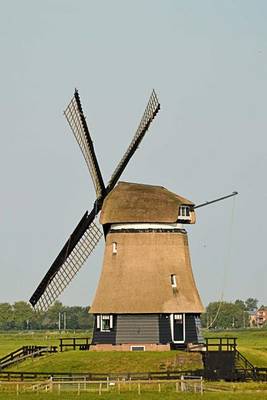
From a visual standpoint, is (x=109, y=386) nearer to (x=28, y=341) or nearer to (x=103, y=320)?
(x=103, y=320)

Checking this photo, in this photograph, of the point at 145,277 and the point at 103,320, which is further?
the point at 103,320

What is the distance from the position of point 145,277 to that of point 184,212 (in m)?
4.03

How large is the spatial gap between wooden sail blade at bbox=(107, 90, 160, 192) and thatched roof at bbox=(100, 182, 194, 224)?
2046 millimetres

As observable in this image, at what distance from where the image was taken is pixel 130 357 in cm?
5350

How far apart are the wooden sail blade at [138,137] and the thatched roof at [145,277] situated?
Answer: 375cm

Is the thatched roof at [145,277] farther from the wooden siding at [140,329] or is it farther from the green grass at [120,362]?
the green grass at [120,362]

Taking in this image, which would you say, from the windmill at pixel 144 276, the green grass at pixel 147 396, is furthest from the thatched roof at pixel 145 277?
the green grass at pixel 147 396

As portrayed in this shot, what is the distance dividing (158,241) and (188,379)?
393 inches

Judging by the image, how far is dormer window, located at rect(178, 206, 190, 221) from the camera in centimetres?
5712

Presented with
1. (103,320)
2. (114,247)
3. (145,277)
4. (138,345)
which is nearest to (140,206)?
(114,247)

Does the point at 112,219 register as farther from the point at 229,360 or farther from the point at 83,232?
the point at 229,360

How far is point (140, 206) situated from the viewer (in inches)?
2215

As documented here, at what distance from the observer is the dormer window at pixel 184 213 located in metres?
57.1

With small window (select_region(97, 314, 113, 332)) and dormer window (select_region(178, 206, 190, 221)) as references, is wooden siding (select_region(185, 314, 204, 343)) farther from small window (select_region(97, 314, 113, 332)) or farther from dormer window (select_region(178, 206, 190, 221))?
dormer window (select_region(178, 206, 190, 221))
